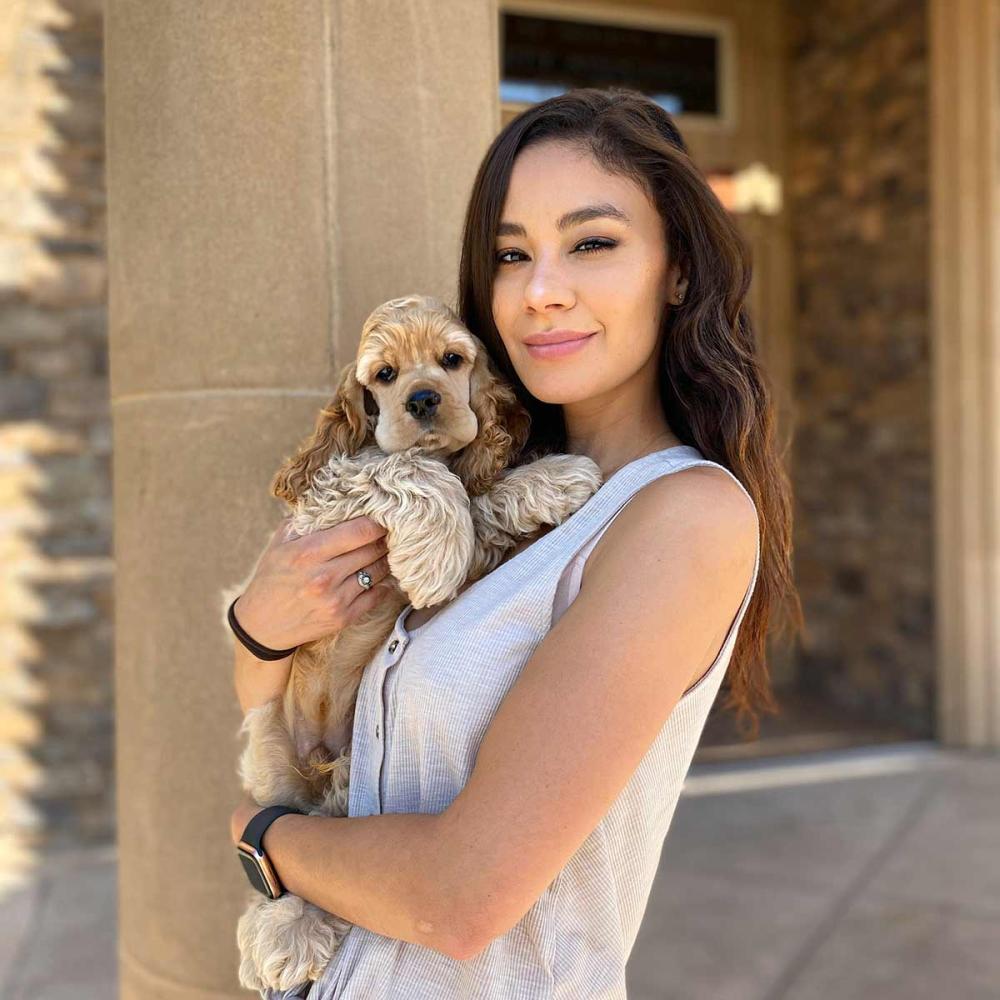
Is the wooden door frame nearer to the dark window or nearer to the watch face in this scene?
the dark window

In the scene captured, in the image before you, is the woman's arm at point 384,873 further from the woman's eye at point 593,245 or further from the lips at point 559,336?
the woman's eye at point 593,245

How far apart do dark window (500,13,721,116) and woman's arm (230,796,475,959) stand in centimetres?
612

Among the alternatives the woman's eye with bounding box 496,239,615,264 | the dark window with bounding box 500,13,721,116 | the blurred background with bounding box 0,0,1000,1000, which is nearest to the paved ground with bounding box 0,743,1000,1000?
the blurred background with bounding box 0,0,1000,1000

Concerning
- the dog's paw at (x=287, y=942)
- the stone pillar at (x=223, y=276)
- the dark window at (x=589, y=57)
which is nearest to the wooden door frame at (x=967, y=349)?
the dark window at (x=589, y=57)

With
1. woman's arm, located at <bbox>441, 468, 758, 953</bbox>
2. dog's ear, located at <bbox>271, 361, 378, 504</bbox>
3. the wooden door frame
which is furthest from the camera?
the wooden door frame

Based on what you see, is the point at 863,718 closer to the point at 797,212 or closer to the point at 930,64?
the point at 797,212

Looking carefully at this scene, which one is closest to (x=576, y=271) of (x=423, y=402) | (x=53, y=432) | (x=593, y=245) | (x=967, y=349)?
(x=593, y=245)

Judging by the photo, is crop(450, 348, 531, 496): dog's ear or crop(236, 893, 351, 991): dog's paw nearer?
crop(236, 893, 351, 991): dog's paw

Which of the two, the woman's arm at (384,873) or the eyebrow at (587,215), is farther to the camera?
the eyebrow at (587,215)

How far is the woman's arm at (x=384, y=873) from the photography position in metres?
1.40

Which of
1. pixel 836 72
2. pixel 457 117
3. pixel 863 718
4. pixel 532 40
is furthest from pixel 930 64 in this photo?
pixel 457 117

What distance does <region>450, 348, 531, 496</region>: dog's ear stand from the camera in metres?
1.99

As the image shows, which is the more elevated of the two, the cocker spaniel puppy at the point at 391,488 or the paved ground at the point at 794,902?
the cocker spaniel puppy at the point at 391,488

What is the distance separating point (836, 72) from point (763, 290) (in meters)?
1.61
